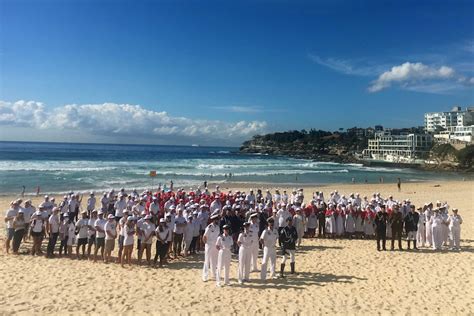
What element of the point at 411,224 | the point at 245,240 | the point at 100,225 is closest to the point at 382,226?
the point at 411,224

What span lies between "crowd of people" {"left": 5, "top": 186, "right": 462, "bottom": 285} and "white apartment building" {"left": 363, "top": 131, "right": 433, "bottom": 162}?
9411 centimetres

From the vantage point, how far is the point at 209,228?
33.4 ft

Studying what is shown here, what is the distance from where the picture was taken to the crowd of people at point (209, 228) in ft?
33.3

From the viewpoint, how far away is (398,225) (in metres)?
13.6

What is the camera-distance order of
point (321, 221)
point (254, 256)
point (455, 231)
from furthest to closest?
point (321, 221)
point (455, 231)
point (254, 256)

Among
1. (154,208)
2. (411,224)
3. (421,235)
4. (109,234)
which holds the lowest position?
(421,235)

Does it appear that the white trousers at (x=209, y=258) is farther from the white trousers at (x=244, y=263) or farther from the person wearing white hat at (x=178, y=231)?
the person wearing white hat at (x=178, y=231)

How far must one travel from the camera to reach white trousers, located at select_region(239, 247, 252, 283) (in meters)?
9.82

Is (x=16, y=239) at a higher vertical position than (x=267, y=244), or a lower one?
lower

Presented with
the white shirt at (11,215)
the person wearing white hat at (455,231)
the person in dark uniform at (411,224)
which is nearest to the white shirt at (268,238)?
the person in dark uniform at (411,224)

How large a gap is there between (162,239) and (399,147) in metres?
116

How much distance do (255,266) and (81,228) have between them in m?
5.51

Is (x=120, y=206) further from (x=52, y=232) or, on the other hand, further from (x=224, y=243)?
(x=224, y=243)

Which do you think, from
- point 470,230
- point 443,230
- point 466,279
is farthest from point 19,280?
point 470,230
